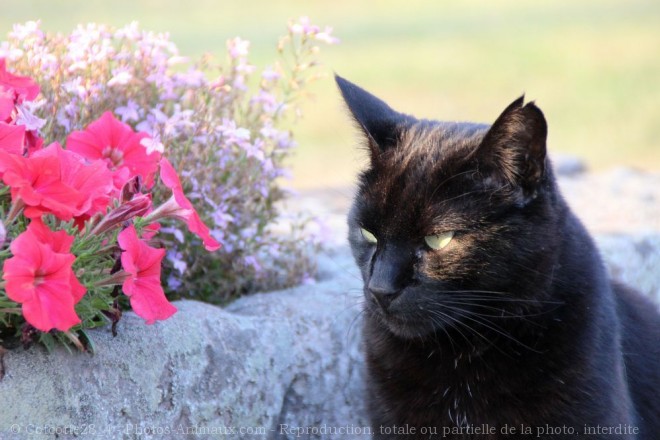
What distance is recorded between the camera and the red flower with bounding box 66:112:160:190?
2398mm

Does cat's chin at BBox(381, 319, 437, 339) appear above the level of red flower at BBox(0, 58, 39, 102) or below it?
below

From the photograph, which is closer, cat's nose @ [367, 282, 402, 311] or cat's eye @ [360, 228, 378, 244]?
cat's nose @ [367, 282, 402, 311]

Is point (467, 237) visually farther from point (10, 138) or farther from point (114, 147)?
point (10, 138)

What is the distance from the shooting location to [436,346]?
239 centimetres

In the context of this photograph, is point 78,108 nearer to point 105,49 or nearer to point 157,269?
point 105,49

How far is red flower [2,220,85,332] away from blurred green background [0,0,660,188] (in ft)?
14.6

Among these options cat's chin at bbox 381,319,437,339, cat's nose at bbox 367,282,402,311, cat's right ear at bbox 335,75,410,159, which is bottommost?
cat's chin at bbox 381,319,437,339

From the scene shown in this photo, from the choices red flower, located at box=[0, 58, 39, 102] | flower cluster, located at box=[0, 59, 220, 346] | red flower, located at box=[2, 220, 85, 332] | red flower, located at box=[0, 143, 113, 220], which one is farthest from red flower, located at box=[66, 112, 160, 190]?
red flower, located at box=[2, 220, 85, 332]

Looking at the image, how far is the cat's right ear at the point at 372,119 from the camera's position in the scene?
96.1 inches

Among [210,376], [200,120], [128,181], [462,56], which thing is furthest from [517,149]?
[462,56]

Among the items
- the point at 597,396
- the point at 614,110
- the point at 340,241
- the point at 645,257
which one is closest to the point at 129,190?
the point at 597,396

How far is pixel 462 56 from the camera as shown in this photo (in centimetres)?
1428

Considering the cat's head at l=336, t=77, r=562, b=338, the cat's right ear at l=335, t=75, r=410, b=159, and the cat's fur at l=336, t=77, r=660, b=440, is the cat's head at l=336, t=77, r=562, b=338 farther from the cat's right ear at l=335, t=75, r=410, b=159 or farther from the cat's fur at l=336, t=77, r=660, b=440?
the cat's right ear at l=335, t=75, r=410, b=159

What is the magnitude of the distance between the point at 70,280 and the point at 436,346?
1000mm
